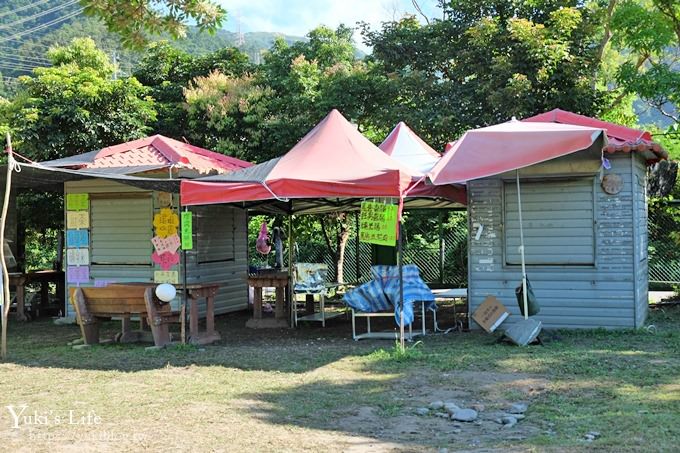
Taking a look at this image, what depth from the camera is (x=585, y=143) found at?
7.39m

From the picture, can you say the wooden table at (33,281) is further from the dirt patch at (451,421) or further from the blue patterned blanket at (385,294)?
the dirt patch at (451,421)

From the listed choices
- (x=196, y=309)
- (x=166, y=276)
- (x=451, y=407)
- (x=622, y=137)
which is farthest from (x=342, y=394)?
(x=166, y=276)

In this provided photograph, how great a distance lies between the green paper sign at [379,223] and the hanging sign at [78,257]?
6.09m

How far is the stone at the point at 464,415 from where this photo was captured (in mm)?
5168

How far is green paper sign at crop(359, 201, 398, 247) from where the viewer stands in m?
7.62

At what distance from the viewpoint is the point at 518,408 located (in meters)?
5.41

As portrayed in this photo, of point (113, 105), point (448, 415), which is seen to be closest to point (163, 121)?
point (113, 105)

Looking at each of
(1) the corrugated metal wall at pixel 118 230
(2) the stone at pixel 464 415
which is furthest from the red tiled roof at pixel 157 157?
(2) the stone at pixel 464 415

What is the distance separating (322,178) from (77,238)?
5.98 metres

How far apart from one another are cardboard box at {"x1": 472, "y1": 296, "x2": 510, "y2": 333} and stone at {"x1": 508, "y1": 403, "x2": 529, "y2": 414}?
3387 mm

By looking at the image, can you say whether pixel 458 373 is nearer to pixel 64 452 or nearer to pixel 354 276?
pixel 64 452

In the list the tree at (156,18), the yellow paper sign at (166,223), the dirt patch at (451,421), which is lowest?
the dirt patch at (451,421)

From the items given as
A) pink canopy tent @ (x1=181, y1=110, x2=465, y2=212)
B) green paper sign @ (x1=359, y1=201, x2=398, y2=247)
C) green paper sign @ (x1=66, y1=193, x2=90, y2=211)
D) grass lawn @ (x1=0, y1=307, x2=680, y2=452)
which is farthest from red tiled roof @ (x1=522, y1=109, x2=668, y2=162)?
green paper sign @ (x1=66, y1=193, x2=90, y2=211)

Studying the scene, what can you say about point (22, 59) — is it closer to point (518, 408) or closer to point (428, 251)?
point (428, 251)
